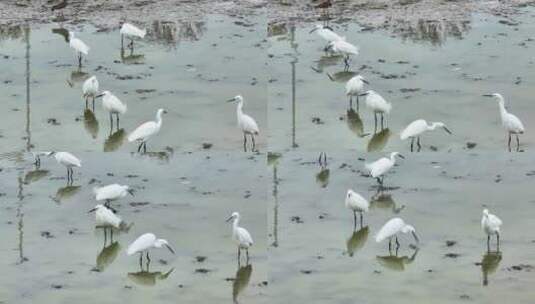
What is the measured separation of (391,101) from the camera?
1450 centimetres

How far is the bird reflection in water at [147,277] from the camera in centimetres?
1159

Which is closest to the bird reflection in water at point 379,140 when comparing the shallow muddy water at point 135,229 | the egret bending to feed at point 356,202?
the shallow muddy water at point 135,229

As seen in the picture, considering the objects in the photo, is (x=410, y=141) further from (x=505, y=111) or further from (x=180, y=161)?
(x=180, y=161)

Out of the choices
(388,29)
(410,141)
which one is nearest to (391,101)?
(410,141)

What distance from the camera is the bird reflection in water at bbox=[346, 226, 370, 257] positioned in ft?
39.6

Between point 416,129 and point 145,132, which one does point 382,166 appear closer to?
point 416,129

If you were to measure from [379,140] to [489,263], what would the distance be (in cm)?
239

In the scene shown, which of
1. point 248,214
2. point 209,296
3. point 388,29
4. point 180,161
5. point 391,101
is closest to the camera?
point 209,296

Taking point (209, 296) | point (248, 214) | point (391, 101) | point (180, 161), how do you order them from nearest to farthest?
point (209, 296) → point (248, 214) → point (180, 161) → point (391, 101)

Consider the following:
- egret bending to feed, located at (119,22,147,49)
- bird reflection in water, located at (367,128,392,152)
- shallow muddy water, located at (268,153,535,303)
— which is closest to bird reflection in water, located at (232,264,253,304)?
shallow muddy water, located at (268,153,535,303)

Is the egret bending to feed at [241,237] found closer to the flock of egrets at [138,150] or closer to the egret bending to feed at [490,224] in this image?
the flock of egrets at [138,150]

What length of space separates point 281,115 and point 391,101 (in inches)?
45.1

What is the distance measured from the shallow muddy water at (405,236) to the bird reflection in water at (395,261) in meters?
0.01

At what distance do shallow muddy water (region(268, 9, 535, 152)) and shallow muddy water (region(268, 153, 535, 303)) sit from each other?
0.34m
